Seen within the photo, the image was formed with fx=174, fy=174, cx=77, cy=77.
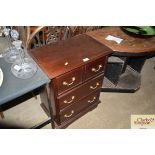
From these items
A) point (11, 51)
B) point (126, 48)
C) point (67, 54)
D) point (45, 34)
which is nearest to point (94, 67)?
point (67, 54)

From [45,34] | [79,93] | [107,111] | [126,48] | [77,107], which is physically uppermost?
[45,34]

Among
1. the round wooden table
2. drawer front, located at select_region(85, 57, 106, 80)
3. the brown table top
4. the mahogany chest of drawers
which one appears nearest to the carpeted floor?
the round wooden table

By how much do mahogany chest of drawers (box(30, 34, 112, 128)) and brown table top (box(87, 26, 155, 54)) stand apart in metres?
0.15

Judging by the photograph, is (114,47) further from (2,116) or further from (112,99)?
(2,116)

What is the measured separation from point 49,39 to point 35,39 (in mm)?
138

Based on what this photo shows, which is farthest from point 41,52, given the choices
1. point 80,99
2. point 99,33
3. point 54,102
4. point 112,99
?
point 112,99

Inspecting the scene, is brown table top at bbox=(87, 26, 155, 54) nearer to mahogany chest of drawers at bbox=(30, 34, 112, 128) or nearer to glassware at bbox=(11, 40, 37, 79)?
mahogany chest of drawers at bbox=(30, 34, 112, 128)

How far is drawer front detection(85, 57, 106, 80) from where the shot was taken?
5.02 ft

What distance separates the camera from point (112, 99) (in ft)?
7.63

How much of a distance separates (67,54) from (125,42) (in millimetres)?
705

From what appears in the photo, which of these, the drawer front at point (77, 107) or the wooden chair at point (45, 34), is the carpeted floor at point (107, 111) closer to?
the drawer front at point (77, 107)

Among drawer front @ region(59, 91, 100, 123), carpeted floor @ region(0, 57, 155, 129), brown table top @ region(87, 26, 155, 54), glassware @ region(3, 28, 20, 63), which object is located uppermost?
glassware @ region(3, 28, 20, 63)

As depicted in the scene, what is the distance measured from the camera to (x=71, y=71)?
54.9 inches

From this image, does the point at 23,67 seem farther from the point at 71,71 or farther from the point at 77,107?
the point at 77,107
